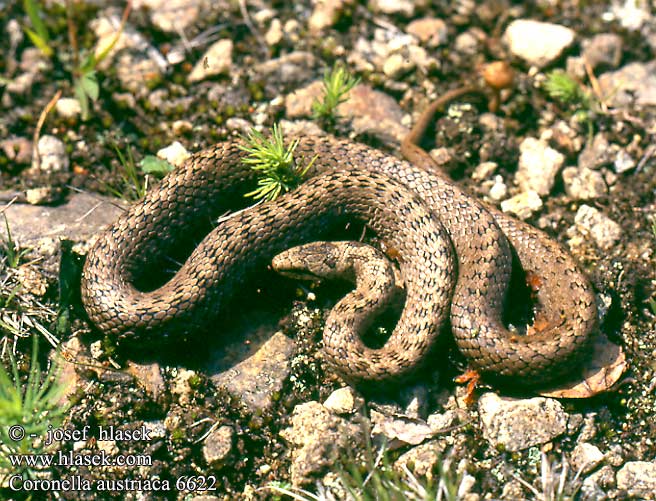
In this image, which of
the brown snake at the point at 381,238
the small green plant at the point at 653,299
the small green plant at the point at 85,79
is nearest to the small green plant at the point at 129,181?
the brown snake at the point at 381,238

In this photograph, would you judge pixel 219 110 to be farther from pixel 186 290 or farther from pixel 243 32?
pixel 186 290

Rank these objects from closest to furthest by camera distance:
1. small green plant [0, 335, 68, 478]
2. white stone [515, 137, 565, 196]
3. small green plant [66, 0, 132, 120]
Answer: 1. small green plant [0, 335, 68, 478]
2. white stone [515, 137, 565, 196]
3. small green plant [66, 0, 132, 120]

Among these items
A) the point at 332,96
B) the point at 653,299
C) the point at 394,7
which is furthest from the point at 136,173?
the point at 653,299

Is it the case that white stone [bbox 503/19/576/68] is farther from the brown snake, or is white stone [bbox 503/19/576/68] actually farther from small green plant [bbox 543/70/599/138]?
the brown snake

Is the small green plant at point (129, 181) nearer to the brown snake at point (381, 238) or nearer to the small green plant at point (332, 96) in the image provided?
the brown snake at point (381, 238)

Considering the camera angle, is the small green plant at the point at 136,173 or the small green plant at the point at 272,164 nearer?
the small green plant at the point at 272,164

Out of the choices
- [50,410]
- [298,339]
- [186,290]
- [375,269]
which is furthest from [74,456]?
[375,269]

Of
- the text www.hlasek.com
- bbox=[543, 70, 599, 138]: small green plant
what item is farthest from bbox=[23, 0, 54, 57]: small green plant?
bbox=[543, 70, 599, 138]: small green plant

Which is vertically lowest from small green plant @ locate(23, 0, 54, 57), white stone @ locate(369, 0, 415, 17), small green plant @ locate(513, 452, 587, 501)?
small green plant @ locate(513, 452, 587, 501)
